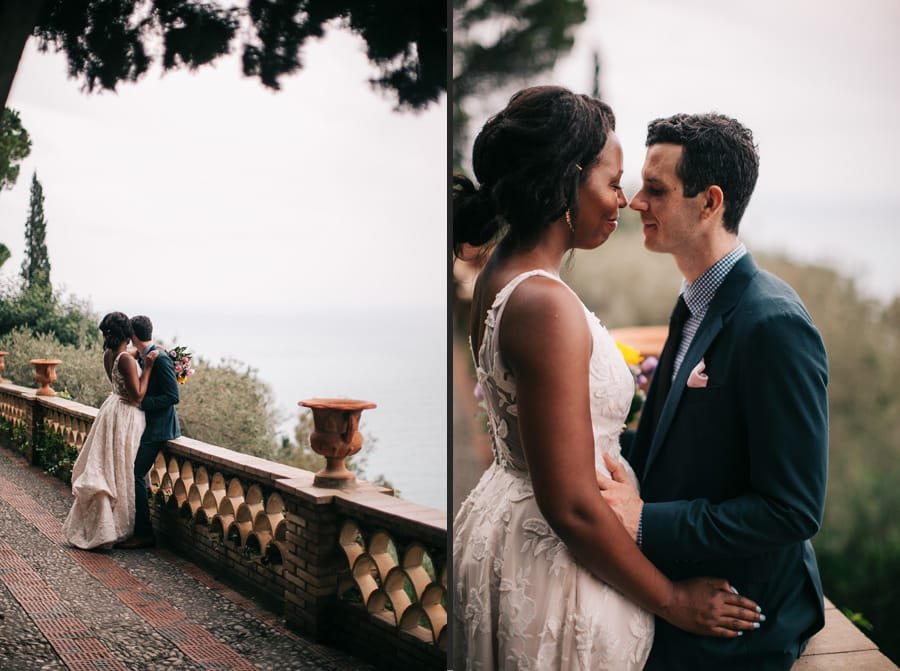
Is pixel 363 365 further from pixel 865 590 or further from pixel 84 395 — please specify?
pixel 865 590

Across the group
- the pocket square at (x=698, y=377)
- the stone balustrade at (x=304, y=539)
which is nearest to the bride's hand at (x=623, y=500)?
the pocket square at (x=698, y=377)

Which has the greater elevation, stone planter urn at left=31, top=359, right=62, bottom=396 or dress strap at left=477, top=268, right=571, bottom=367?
dress strap at left=477, top=268, right=571, bottom=367

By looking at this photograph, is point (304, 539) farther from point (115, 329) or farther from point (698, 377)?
point (698, 377)

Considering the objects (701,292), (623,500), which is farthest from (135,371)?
(701,292)

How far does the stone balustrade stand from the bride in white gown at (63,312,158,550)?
72 millimetres

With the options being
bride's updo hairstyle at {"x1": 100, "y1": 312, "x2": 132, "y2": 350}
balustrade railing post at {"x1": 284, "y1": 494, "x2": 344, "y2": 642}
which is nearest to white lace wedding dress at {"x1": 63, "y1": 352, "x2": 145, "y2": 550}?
bride's updo hairstyle at {"x1": 100, "y1": 312, "x2": 132, "y2": 350}

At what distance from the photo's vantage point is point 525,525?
6.71 feet

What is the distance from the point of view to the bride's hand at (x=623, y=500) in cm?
195

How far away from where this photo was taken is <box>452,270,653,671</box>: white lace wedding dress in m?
1.95

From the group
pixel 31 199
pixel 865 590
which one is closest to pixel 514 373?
pixel 865 590

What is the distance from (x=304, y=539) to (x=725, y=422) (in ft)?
5.07

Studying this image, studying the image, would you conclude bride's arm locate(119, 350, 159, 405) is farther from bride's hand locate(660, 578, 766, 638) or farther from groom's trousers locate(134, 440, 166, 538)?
A: bride's hand locate(660, 578, 766, 638)

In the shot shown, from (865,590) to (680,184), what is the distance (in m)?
1.13

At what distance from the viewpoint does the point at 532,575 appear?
2.03 m
